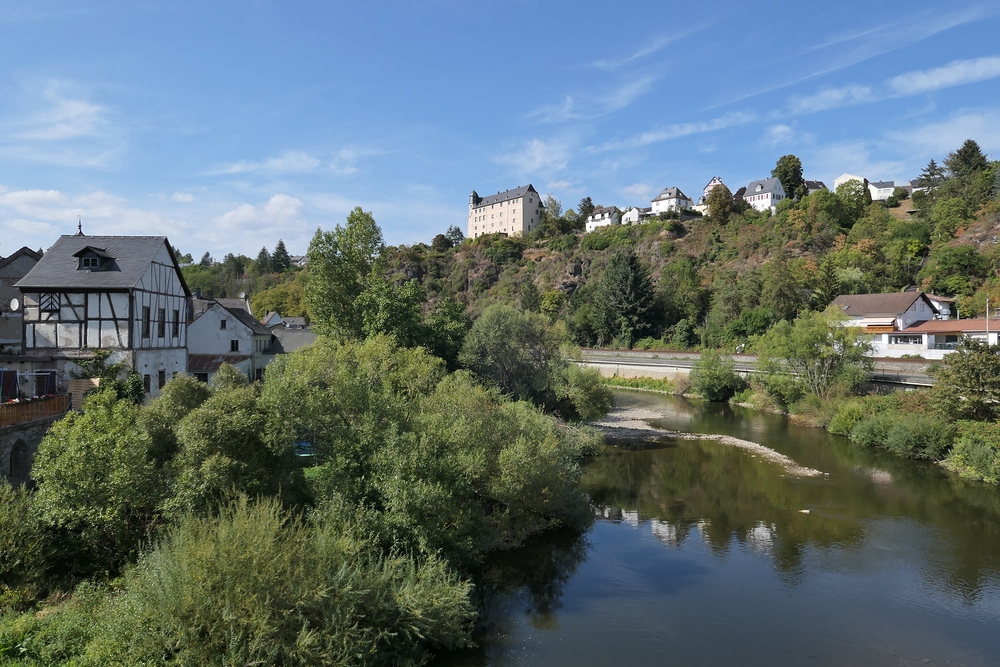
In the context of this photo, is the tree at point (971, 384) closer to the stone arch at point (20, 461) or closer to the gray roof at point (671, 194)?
the stone arch at point (20, 461)

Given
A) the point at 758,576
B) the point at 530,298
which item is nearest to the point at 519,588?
the point at 758,576

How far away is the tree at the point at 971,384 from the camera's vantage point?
1049 inches

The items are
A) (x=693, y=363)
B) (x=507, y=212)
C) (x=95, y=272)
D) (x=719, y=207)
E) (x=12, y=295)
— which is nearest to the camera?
(x=95, y=272)

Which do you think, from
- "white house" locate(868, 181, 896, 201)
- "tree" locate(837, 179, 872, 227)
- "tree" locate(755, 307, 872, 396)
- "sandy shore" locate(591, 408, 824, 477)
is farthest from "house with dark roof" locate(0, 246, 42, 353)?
"white house" locate(868, 181, 896, 201)

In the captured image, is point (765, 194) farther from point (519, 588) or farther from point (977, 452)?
point (519, 588)

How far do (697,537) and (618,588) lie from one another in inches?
201

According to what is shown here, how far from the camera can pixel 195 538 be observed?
37.7 ft

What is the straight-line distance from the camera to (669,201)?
108 metres

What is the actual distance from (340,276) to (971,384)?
3120 centimetres

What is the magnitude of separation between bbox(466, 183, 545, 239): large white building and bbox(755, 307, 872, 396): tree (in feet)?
258

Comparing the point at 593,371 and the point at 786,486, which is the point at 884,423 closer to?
the point at 786,486

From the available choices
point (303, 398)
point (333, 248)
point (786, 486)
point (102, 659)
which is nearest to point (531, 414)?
point (303, 398)

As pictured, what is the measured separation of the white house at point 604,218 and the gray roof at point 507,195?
14.4m

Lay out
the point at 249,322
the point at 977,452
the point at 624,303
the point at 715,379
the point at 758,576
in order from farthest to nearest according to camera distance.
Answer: the point at 624,303
the point at 715,379
the point at 249,322
the point at 977,452
the point at 758,576
